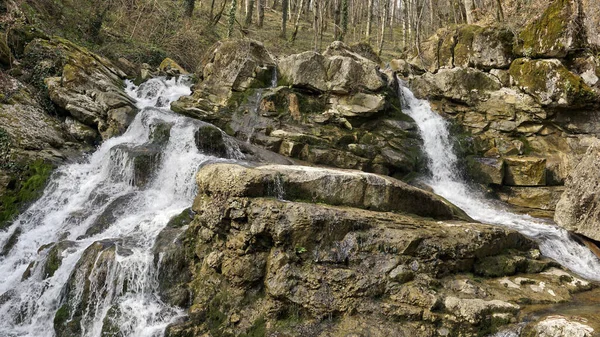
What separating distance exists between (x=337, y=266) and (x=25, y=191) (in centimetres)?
926

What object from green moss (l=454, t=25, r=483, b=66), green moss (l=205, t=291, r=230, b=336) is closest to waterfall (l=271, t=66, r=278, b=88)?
green moss (l=454, t=25, r=483, b=66)

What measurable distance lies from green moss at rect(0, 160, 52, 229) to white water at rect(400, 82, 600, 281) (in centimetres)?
1298

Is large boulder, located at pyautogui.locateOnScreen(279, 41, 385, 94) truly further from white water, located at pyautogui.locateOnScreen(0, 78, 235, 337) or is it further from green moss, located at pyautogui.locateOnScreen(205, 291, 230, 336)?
green moss, located at pyautogui.locateOnScreen(205, 291, 230, 336)

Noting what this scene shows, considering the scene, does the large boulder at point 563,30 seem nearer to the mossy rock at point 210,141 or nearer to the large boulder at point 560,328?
the large boulder at point 560,328

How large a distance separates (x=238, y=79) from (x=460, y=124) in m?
9.71

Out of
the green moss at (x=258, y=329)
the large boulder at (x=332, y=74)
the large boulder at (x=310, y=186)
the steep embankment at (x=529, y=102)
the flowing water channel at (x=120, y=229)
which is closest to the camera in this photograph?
the green moss at (x=258, y=329)

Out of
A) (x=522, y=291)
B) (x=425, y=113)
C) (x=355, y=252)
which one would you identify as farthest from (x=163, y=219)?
(x=425, y=113)

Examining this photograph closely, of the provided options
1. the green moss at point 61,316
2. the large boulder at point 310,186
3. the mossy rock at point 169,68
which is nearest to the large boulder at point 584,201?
the large boulder at point 310,186

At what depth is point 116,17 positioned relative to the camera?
73.2 ft

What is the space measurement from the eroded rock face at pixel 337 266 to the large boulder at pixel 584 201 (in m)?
3.05

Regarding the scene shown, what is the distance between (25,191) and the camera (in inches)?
415

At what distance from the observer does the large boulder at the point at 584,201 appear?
983 cm

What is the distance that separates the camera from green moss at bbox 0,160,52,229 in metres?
10.0

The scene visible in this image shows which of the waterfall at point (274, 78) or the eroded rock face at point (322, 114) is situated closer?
the eroded rock face at point (322, 114)
